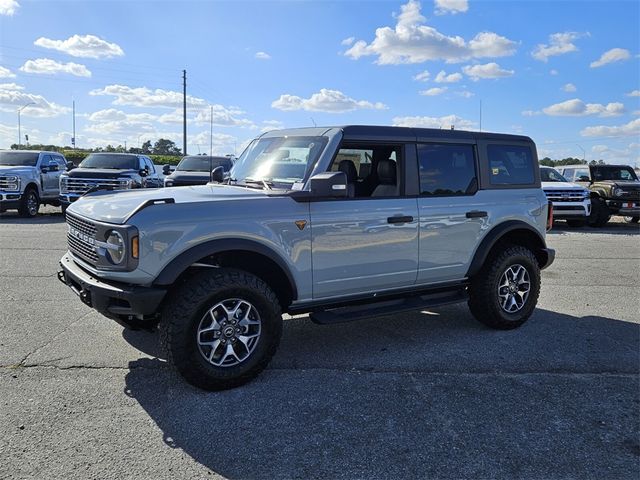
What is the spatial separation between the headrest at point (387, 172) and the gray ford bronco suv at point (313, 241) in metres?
0.02

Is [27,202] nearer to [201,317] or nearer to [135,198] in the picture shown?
[135,198]

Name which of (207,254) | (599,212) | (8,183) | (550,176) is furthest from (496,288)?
(8,183)

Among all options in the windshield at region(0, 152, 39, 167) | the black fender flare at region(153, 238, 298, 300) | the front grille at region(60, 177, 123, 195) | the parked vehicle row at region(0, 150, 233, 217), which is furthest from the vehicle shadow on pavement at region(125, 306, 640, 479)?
the windshield at region(0, 152, 39, 167)

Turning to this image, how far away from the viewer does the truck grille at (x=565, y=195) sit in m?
15.7

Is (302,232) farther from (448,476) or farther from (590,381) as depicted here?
(590,381)

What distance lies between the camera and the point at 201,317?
3.88 m

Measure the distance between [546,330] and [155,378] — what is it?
4.01 m

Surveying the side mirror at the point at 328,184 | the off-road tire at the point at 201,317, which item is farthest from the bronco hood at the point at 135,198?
the off-road tire at the point at 201,317

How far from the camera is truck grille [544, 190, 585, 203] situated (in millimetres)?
15664

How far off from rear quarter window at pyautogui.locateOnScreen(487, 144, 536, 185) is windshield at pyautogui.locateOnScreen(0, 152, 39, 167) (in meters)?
15.0

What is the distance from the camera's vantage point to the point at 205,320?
3.94m

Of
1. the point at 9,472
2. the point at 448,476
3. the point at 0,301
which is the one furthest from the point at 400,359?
the point at 0,301

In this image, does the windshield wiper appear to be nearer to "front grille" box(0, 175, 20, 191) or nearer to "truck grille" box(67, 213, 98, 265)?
"truck grille" box(67, 213, 98, 265)

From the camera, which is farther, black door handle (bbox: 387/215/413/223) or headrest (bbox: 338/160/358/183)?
headrest (bbox: 338/160/358/183)
